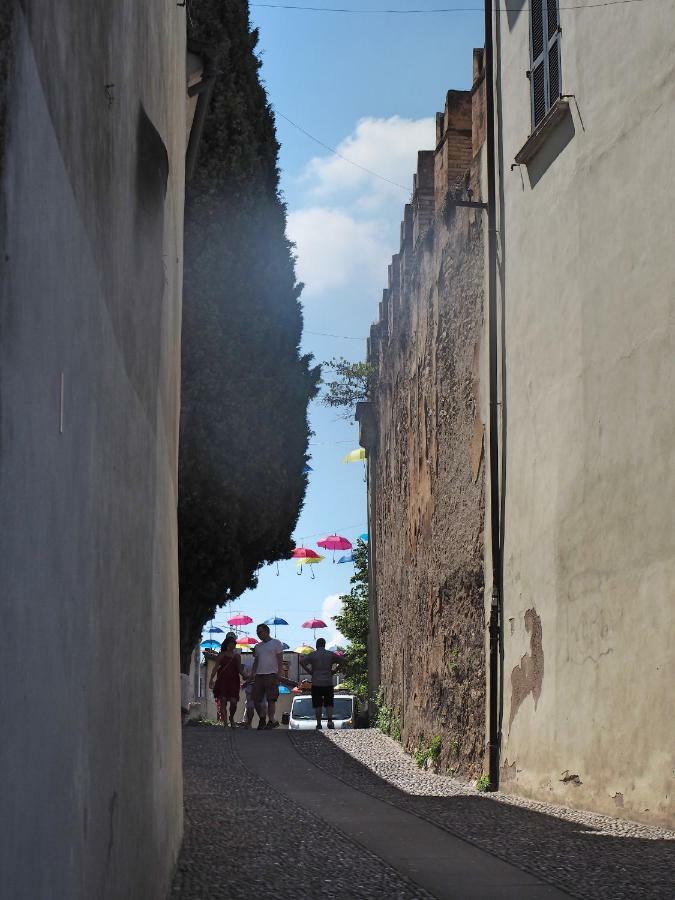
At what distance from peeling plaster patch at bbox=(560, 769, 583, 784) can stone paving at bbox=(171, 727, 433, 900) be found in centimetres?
194

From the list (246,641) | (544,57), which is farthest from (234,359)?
(246,641)

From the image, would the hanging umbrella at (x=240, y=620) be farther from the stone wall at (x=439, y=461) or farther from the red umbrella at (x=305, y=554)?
the stone wall at (x=439, y=461)

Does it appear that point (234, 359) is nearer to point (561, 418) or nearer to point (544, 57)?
point (544, 57)

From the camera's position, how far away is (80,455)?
304 centimetres

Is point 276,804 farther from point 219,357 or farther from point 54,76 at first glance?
point 219,357

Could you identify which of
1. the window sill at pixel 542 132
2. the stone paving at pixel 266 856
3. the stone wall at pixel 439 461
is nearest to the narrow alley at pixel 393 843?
the stone paving at pixel 266 856

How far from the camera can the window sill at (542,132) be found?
9.65 m

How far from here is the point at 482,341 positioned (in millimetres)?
12109

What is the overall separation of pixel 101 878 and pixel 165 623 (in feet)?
9.52

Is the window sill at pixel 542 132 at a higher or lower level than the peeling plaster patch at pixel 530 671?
higher

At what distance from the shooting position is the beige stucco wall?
7.93 meters

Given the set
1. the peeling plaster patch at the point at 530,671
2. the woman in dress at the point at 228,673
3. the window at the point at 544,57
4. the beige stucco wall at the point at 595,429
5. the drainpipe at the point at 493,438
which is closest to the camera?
the beige stucco wall at the point at 595,429

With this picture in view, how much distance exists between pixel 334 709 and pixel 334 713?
18 centimetres

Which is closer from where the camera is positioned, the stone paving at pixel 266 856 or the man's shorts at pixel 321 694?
the stone paving at pixel 266 856
